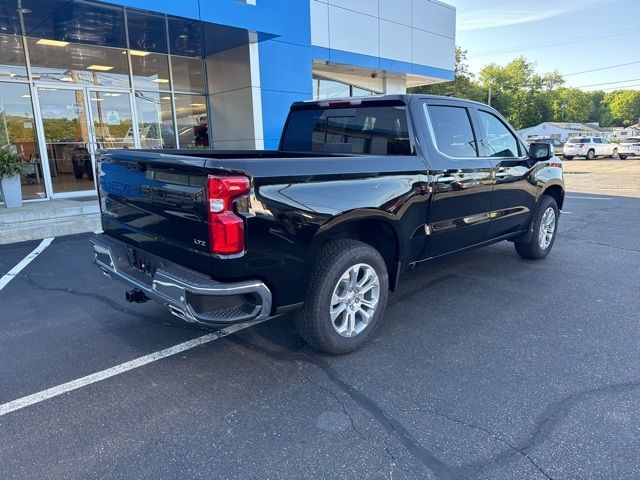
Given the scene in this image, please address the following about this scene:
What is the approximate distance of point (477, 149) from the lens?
15.6 feet

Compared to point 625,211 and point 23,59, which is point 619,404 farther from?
point 23,59

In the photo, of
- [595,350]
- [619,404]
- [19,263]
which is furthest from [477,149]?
[19,263]

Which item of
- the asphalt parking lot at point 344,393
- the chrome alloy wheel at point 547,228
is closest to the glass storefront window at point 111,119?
the asphalt parking lot at point 344,393

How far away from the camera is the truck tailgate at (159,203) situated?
2.80m

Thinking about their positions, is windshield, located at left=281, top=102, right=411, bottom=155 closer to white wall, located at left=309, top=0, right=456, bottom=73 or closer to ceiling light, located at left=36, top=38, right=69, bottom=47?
ceiling light, located at left=36, top=38, right=69, bottom=47

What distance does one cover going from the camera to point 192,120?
12.8m

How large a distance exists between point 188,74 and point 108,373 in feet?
35.8

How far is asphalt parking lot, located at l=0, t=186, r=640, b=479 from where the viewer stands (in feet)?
7.92

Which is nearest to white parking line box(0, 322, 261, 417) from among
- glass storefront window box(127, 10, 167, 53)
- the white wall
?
glass storefront window box(127, 10, 167, 53)

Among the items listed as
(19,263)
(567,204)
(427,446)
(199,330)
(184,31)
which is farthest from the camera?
(567,204)

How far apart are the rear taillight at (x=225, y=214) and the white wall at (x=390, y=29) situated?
1136 centimetres

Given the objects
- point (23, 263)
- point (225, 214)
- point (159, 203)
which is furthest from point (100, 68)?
point (225, 214)

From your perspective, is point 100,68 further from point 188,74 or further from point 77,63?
point 188,74

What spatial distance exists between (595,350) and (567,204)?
9.14 meters
